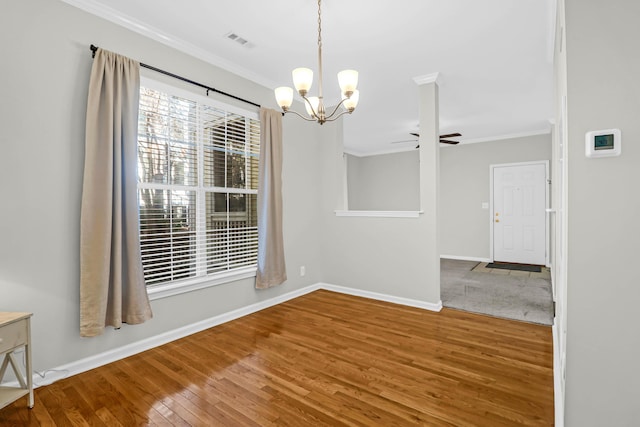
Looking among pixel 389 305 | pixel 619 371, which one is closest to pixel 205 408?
pixel 619 371

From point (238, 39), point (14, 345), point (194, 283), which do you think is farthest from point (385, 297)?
point (14, 345)

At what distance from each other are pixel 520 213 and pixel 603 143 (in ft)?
19.4

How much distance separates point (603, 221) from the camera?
1.32 meters

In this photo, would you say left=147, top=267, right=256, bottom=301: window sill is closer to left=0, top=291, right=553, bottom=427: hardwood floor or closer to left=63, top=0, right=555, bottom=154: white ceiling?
left=0, top=291, right=553, bottom=427: hardwood floor

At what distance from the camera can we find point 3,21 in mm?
2041

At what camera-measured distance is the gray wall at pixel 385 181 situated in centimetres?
784

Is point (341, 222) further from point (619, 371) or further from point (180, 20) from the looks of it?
point (619, 371)

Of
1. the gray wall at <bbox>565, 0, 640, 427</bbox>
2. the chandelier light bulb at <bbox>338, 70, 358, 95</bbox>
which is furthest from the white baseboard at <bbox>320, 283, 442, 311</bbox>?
the chandelier light bulb at <bbox>338, 70, 358, 95</bbox>

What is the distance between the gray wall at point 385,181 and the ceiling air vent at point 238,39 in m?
5.30

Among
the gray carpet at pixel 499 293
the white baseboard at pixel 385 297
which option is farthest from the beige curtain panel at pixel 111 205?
the gray carpet at pixel 499 293

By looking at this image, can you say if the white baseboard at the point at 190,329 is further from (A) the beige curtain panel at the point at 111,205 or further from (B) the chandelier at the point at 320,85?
(B) the chandelier at the point at 320,85

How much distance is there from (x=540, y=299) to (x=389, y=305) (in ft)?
6.29

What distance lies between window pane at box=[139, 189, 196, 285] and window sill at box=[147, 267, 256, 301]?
0.20 feet

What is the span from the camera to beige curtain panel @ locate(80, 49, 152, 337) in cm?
231
